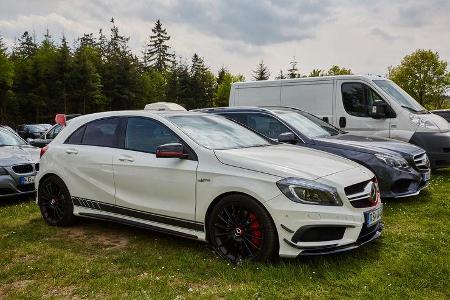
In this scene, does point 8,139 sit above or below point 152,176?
above

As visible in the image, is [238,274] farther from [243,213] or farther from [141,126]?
[141,126]

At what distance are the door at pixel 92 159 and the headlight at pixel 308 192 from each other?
2.32 m

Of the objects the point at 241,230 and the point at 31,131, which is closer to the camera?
the point at 241,230

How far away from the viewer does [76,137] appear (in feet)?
20.1

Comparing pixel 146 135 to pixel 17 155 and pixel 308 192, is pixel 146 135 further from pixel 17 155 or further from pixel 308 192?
pixel 17 155

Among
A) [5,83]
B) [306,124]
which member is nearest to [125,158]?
[306,124]

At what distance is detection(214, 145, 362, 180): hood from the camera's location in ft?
14.1

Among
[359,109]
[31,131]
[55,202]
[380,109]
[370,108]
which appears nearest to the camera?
[55,202]

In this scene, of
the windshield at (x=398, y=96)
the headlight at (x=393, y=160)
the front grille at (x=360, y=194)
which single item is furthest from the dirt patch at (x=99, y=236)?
the windshield at (x=398, y=96)

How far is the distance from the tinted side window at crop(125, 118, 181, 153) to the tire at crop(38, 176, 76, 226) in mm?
1329

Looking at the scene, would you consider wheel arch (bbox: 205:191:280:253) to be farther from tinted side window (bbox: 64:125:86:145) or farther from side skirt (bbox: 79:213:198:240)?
tinted side window (bbox: 64:125:86:145)

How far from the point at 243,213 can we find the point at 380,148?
363 centimetres

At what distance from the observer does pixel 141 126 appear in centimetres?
545

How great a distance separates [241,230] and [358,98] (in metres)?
6.62
